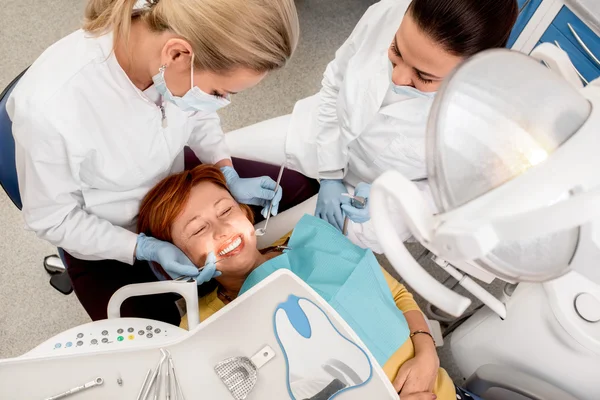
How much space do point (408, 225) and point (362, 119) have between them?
38.7 inches

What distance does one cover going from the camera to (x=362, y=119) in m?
1.59

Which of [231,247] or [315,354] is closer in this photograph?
[315,354]

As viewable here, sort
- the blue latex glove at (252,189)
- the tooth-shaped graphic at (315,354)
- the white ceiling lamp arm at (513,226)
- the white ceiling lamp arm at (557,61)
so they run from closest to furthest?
the white ceiling lamp arm at (513,226) < the white ceiling lamp arm at (557,61) < the tooth-shaped graphic at (315,354) < the blue latex glove at (252,189)

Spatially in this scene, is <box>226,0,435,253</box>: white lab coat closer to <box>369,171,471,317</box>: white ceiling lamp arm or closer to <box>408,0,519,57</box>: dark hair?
<box>408,0,519,57</box>: dark hair

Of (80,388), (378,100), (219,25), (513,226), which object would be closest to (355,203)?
(378,100)

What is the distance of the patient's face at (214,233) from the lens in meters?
1.50

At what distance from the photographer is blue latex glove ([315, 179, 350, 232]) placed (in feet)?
5.70

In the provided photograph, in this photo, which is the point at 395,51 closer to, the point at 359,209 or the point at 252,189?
the point at 359,209

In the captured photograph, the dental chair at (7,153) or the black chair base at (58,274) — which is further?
the black chair base at (58,274)

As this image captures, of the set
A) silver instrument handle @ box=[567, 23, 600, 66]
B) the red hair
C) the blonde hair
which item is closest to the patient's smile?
the red hair

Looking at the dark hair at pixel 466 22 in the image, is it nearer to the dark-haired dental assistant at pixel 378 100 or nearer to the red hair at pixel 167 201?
the dark-haired dental assistant at pixel 378 100

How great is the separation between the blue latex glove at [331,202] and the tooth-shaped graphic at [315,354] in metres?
0.61

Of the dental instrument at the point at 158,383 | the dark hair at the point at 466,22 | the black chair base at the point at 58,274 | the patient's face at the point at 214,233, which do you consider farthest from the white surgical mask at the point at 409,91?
the black chair base at the point at 58,274

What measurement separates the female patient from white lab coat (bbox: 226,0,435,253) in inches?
8.1
